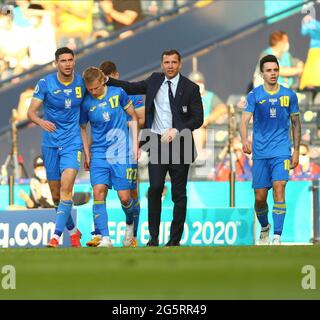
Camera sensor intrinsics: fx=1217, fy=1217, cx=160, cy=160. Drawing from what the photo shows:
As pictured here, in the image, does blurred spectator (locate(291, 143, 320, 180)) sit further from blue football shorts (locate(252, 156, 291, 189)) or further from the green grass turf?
the green grass turf

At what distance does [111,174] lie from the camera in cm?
1343

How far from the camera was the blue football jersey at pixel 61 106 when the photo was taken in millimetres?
12969

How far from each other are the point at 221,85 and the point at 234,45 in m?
1.07

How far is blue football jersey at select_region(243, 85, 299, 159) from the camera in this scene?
13180mm

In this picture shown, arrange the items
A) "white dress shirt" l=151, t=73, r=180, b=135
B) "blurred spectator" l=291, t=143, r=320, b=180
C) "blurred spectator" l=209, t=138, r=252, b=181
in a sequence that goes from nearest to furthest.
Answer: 1. "white dress shirt" l=151, t=73, r=180, b=135
2. "blurred spectator" l=291, t=143, r=320, b=180
3. "blurred spectator" l=209, t=138, r=252, b=181

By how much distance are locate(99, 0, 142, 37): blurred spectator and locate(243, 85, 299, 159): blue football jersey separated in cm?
938

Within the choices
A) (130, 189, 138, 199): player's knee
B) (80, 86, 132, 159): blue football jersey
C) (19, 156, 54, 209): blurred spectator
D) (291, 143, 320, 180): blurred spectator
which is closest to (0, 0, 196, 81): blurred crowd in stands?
(19, 156, 54, 209): blurred spectator

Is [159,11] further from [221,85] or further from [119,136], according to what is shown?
[119,136]

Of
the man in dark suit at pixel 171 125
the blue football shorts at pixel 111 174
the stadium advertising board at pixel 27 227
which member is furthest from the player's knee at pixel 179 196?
the stadium advertising board at pixel 27 227

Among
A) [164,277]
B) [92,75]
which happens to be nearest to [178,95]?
[92,75]

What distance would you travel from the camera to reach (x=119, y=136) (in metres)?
13.3

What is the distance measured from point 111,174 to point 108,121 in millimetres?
616
